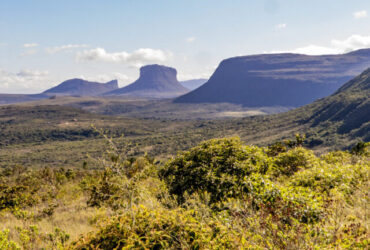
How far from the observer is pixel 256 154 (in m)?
8.37

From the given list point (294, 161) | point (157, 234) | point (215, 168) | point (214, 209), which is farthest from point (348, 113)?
point (157, 234)

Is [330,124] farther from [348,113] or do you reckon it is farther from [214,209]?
[214,209]

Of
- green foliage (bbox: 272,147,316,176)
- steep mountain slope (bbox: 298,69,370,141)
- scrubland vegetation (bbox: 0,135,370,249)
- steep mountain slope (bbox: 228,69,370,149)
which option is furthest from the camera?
steep mountain slope (bbox: 298,69,370,141)

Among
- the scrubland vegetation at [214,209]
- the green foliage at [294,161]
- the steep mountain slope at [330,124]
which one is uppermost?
the scrubland vegetation at [214,209]

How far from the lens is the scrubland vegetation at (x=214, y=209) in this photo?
413 cm

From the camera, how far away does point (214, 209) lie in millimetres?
6633

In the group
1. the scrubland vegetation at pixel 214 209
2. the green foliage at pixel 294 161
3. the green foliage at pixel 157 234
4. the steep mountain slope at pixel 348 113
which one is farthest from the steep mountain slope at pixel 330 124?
the green foliage at pixel 157 234

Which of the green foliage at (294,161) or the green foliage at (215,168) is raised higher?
the green foliage at (215,168)

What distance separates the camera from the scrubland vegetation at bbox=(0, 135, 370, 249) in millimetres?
4133

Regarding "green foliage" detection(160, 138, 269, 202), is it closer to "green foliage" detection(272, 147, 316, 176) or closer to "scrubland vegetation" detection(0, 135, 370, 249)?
"scrubland vegetation" detection(0, 135, 370, 249)

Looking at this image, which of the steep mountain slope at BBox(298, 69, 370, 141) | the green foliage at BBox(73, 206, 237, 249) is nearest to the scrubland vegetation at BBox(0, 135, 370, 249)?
the green foliage at BBox(73, 206, 237, 249)

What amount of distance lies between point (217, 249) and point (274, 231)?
1.08 meters

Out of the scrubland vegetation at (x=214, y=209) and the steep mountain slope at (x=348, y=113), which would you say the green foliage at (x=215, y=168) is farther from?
the steep mountain slope at (x=348, y=113)

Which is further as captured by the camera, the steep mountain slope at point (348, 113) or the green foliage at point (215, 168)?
the steep mountain slope at point (348, 113)
